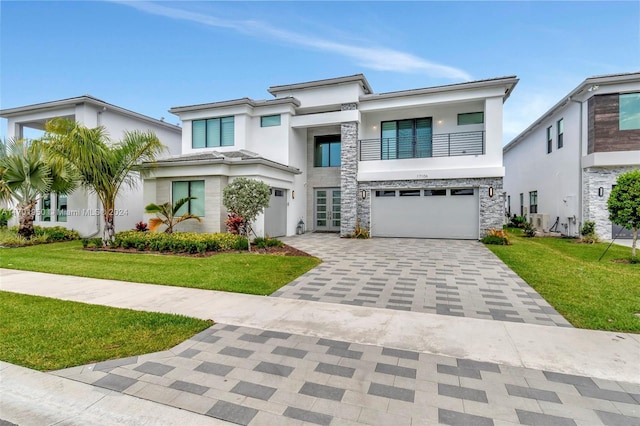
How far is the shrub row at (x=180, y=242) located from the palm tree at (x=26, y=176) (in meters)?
3.70

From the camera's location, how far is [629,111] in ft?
44.2

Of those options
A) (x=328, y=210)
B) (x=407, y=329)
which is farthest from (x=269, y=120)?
(x=407, y=329)

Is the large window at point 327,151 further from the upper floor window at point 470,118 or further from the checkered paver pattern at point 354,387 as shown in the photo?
the checkered paver pattern at point 354,387

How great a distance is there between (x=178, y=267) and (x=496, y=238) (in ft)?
39.9

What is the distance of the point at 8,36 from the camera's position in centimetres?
1254

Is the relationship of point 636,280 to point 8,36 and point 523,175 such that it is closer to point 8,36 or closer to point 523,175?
point 523,175

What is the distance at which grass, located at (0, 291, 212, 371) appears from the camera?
360 centimetres

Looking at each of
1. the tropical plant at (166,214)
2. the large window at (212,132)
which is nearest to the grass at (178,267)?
the tropical plant at (166,214)

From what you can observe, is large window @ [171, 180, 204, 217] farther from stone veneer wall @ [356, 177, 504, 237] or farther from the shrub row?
stone veneer wall @ [356, 177, 504, 237]

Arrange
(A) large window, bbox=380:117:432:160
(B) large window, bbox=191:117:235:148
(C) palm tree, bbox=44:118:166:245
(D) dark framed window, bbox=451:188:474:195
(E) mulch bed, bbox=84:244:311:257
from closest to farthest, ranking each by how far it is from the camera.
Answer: (E) mulch bed, bbox=84:244:311:257 → (C) palm tree, bbox=44:118:166:245 → (D) dark framed window, bbox=451:188:474:195 → (A) large window, bbox=380:117:432:160 → (B) large window, bbox=191:117:235:148

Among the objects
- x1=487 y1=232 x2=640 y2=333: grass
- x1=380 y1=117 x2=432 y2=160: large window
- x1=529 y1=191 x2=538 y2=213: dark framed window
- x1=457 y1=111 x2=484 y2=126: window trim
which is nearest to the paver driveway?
x1=487 y1=232 x2=640 y2=333: grass

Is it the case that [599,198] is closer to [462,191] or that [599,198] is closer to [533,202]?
[462,191]

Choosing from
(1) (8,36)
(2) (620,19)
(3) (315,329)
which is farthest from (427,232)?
(1) (8,36)

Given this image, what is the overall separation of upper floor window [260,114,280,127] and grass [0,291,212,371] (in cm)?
1323
